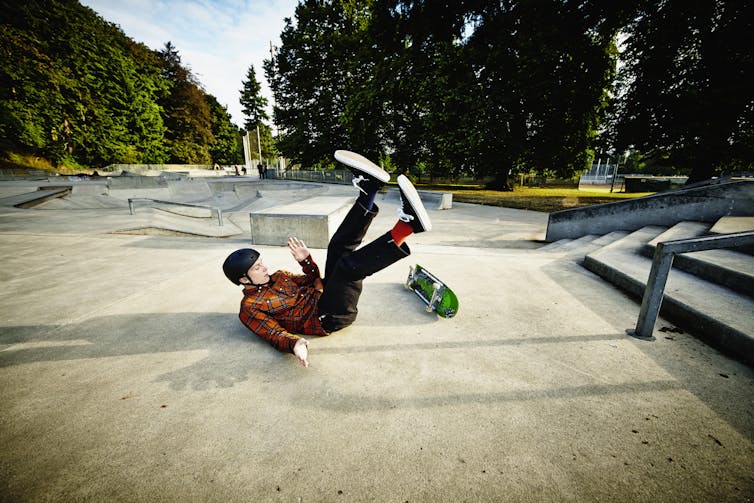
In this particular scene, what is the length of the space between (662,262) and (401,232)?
7.02 ft

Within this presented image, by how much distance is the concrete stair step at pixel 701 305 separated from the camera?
2.28 meters

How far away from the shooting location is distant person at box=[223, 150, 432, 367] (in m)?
2.18

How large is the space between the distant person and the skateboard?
951 mm

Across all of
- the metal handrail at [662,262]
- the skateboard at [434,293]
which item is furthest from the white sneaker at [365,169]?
the metal handrail at [662,262]

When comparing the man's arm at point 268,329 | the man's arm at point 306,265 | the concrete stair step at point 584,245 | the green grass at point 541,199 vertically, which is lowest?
the man's arm at point 268,329

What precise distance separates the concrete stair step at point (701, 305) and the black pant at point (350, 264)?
274 centimetres

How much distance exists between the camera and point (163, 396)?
1.96 meters

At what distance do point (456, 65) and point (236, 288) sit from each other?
1905 centimetres

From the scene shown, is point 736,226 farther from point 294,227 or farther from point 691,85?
point 691,85

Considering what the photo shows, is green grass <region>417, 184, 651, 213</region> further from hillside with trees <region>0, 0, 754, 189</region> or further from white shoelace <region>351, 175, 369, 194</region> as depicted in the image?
white shoelace <region>351, 175, 369, 194</region>

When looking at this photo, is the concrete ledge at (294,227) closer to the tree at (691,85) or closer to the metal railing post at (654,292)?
the metal railing post at (654,292)

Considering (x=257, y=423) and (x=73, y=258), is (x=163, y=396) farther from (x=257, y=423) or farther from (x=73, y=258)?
(x=73, y=258)

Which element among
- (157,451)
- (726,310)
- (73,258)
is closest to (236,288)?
(157,451)

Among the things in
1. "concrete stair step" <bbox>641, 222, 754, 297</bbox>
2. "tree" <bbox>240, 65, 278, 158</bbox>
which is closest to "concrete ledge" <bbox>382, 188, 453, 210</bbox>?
"concrete stair step" <bbox>641, 222, 754, 297</bbox>
